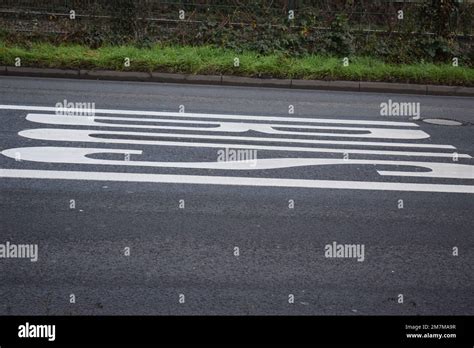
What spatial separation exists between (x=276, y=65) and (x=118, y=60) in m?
3.67

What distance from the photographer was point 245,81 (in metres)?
16.9

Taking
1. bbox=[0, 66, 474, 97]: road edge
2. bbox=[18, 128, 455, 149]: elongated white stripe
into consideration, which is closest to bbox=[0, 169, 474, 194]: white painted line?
bbox=[18, 128, 455, 149]: elongated white stripe

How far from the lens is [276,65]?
57.6 feet

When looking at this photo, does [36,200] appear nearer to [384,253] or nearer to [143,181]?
[143,181]

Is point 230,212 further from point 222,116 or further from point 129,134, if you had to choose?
point 222,116

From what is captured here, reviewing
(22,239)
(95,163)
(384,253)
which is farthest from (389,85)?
(22,239)

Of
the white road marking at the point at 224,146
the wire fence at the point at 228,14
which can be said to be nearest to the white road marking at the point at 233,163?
the white road marking at the point at 224,146

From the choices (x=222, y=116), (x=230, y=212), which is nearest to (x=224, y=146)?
(x=222, y=116)

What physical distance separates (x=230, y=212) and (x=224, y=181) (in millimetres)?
1101

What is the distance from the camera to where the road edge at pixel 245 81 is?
1662cm

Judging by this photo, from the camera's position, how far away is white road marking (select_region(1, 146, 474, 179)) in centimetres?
923

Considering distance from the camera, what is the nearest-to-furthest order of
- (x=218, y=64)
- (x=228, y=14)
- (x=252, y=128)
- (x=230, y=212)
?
(x=230, y=212)
(x=252, y=128)
(x=218, y=64)
(x=228, y=14)

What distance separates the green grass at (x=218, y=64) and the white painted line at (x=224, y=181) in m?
8.66
